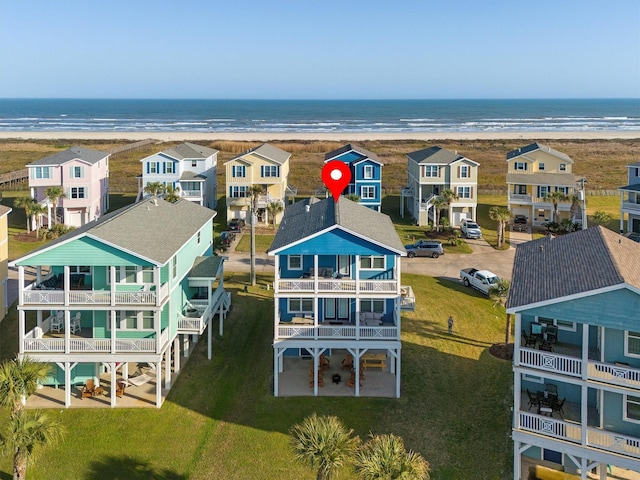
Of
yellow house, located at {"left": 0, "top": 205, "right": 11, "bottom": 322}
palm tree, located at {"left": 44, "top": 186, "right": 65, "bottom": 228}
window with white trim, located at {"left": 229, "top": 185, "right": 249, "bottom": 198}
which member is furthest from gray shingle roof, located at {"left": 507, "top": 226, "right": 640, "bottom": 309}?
palm tree, located at {"left": 44, "top": 186, "right": 65, "bottom": 228}

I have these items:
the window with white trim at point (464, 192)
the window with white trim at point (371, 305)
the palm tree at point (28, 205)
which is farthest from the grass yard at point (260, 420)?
the window with white trim at point (464, 192)

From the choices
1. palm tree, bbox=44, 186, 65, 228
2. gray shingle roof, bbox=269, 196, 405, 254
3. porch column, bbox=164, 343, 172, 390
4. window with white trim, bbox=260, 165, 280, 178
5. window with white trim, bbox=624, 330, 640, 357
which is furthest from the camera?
window with white trim, bbox=260, 165, 280, 178

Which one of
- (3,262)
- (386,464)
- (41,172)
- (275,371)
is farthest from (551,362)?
(41,172)

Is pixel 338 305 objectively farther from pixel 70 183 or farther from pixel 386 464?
pixel 70 183

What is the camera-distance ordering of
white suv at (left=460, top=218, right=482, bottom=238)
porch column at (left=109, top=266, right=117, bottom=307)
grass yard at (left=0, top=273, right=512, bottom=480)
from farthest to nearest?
white suv at (left=460, top=218, right=482, bottom=238), porch column at (left=109, top=266, right=117, bottom=307), grass yard at (left=0, top=273, right=512, bottom=480)

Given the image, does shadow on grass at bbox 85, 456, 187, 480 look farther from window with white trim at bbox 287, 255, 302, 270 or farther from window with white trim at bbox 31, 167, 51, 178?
window with white trim at bbox 31, 167, 51, 178

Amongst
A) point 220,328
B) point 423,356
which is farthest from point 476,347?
point 220,328
